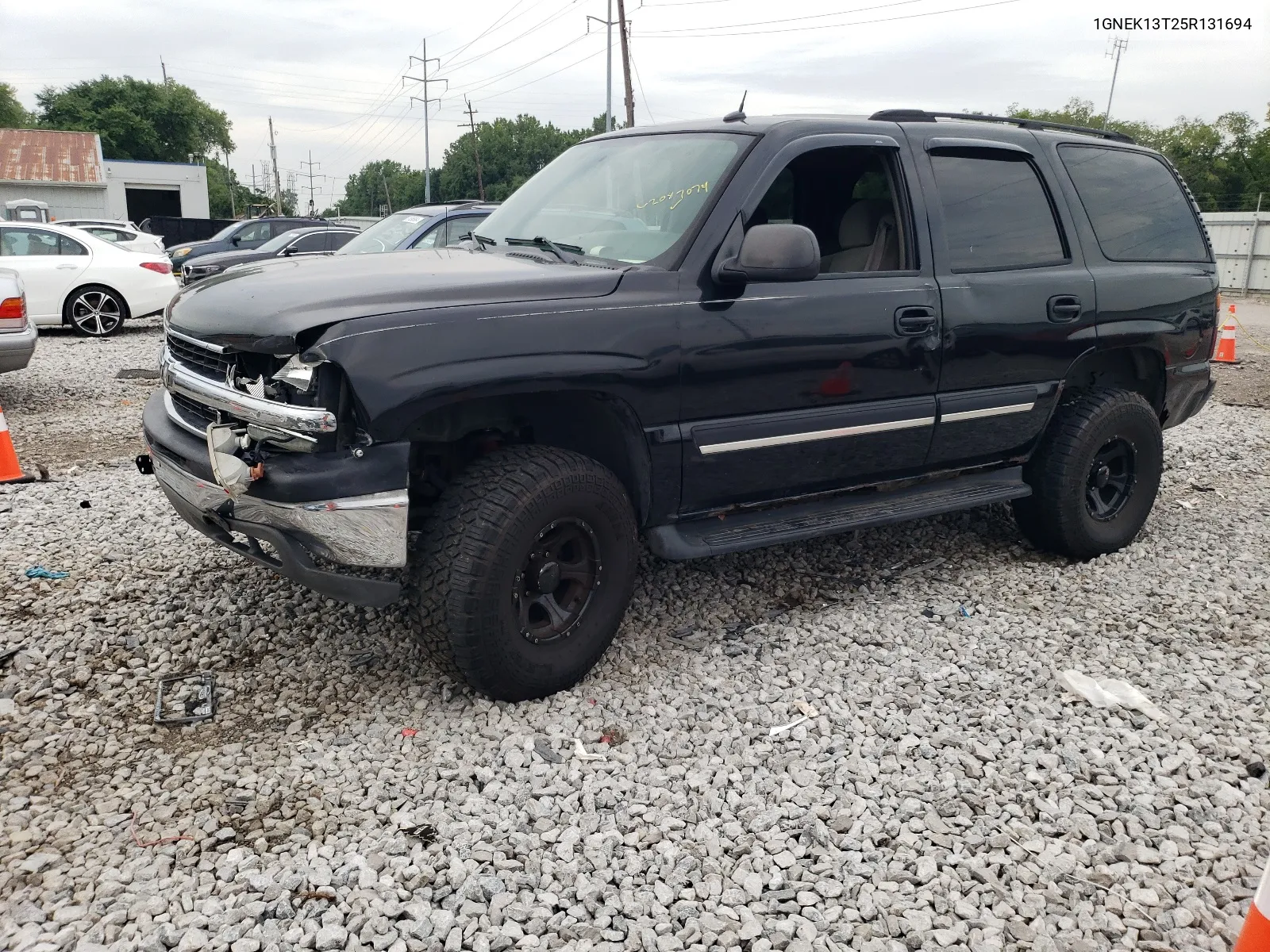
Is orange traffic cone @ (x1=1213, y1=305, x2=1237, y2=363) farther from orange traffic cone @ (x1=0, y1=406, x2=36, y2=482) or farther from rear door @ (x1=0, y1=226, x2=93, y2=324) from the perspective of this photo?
rear door @ (x1=0, y1=226, x2=93, y2=324)

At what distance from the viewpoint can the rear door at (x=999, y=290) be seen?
425 cm

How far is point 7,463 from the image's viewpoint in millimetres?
5895

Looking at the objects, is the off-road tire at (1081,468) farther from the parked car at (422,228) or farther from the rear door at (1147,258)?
the parked car at (422,228)

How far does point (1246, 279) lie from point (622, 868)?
2905cm

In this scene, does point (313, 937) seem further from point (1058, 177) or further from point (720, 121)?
point (1058, 177)

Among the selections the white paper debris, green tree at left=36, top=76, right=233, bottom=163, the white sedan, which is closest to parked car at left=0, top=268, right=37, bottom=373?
the white sedan

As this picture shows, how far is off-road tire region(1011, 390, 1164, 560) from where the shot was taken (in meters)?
4.77

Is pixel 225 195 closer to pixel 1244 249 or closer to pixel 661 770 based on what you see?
pixel 1244 249

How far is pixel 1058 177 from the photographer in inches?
186

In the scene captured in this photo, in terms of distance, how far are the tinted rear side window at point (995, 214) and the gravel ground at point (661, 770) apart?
60.4 inches

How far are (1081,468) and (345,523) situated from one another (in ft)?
11.6

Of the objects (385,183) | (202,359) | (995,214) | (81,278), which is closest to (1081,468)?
(995,214)

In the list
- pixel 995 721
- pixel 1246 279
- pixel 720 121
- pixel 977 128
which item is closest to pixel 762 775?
pixel 995 721

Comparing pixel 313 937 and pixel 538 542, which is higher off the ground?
pixel 538 542
